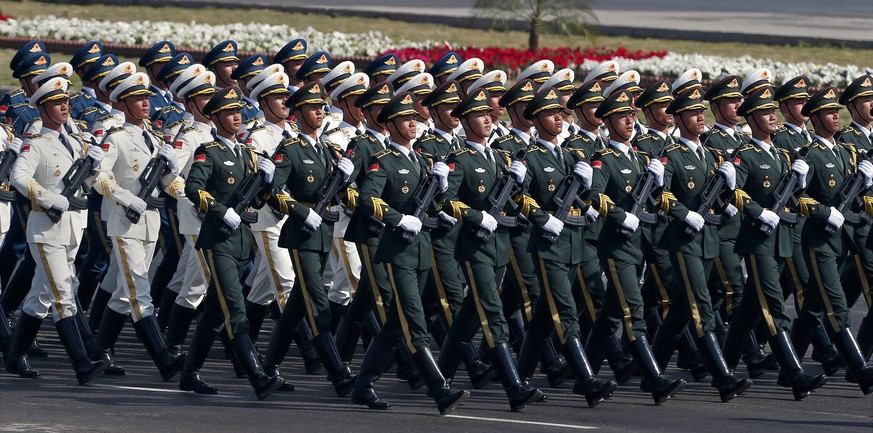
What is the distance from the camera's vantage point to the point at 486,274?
983 cm

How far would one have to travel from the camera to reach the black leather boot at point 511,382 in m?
9.72

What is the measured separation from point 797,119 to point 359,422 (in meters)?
3.74

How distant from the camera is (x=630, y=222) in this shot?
10.2 m

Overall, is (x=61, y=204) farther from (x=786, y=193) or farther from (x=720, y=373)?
(x=786, y=193)

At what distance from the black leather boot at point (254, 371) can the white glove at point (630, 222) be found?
6.72 feet

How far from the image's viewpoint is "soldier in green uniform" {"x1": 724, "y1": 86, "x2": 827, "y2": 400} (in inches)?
408

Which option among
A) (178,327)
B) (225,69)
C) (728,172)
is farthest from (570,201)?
(225,69)

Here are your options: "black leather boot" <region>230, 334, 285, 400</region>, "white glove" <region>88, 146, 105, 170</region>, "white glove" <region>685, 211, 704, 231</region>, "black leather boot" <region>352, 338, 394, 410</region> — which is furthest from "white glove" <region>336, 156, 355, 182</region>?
"white glove" <region>685, 211, 704, 231</region>

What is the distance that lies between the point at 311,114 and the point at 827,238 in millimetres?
3055

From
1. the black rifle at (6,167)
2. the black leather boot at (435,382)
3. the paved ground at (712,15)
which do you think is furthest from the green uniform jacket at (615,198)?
the paved ground at (712,15)

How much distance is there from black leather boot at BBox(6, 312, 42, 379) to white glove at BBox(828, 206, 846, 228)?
179 inches

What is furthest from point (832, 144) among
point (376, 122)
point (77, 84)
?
point (77, 84)

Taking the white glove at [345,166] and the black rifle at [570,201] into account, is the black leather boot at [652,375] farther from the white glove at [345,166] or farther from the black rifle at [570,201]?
the white glove at [345,166]

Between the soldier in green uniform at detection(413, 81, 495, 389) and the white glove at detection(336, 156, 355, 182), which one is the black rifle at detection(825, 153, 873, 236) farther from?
the white glove at detection(336, 156, 355, 182)
